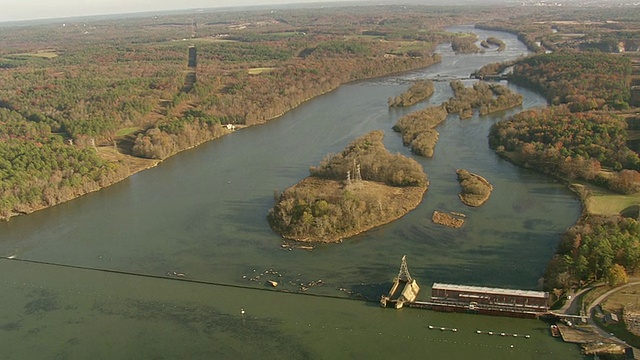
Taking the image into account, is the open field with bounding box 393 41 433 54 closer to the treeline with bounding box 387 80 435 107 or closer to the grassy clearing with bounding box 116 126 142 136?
the treeline with bounding box 387 80 435 107

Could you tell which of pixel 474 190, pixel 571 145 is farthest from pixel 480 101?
pixel 474 190

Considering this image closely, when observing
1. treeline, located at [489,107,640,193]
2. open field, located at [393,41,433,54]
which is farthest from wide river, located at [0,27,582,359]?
open field, located at [393,41,433,54]

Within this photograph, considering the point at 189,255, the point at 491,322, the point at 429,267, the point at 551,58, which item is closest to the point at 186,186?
the point at 189,255

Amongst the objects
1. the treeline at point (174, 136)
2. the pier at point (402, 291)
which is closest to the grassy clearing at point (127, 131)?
the treeline at point (174, 136)

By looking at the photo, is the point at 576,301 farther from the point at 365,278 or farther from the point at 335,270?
the point at 335,270

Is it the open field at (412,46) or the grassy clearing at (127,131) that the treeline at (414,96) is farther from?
the open field at (412,46)

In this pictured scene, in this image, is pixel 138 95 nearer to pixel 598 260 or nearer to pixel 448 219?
pixel 448 219

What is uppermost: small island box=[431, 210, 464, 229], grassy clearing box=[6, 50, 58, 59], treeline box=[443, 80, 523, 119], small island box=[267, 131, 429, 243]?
grassy clearing box=[6, 50, 58, 59]
